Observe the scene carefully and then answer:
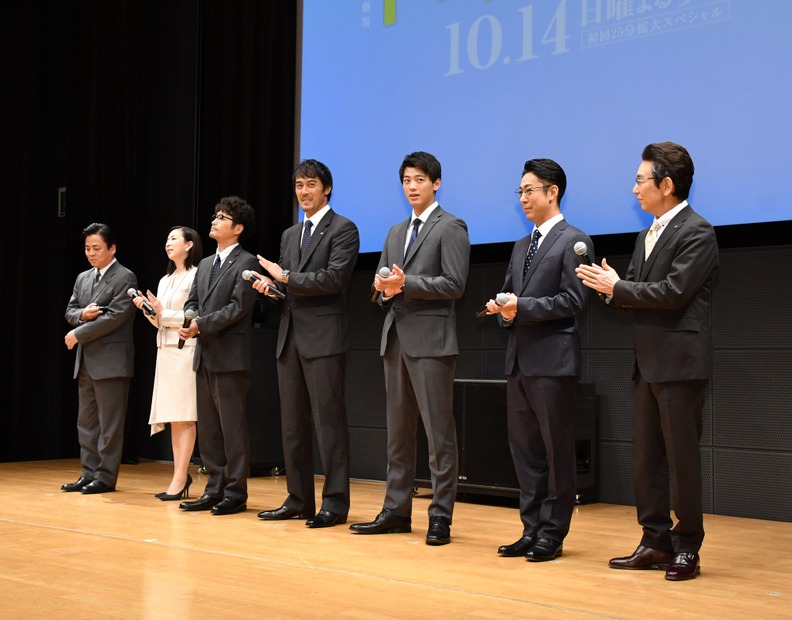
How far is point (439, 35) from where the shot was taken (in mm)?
5414

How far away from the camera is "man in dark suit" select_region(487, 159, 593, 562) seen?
3.35 metres

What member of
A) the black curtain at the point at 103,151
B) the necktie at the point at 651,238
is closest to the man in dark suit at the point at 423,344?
the necktie at the point at 651,238

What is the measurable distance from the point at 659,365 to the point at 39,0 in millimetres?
6099

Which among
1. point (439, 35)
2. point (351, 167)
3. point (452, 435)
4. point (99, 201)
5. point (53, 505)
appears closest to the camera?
point (452, 435)

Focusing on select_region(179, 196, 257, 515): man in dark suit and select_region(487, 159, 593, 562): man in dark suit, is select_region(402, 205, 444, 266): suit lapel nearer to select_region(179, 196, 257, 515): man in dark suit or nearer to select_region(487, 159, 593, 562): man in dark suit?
select_region(487, 159, 593, 562): man in dark suit

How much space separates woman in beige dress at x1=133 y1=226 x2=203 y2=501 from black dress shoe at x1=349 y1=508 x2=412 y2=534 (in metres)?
1.32

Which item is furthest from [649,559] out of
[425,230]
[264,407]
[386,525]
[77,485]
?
[264,407]

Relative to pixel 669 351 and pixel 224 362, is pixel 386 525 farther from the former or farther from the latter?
→ pixel 669 351

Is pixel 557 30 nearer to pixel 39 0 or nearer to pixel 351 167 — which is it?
pixel 351 167

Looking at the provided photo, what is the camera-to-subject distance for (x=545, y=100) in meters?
4.98

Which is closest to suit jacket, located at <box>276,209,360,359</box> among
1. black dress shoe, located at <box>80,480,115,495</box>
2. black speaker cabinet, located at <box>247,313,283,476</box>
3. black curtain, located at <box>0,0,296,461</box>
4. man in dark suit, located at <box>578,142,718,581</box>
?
man in dark suit, located at <box>578,142,718,581</box>

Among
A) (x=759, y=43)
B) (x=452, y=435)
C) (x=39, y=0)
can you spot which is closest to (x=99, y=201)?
(x=39, y=0)

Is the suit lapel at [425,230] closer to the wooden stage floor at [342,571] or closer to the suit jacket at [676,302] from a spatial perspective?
the suit jacket at [676,302]

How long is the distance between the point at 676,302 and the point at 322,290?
1.58 metres
